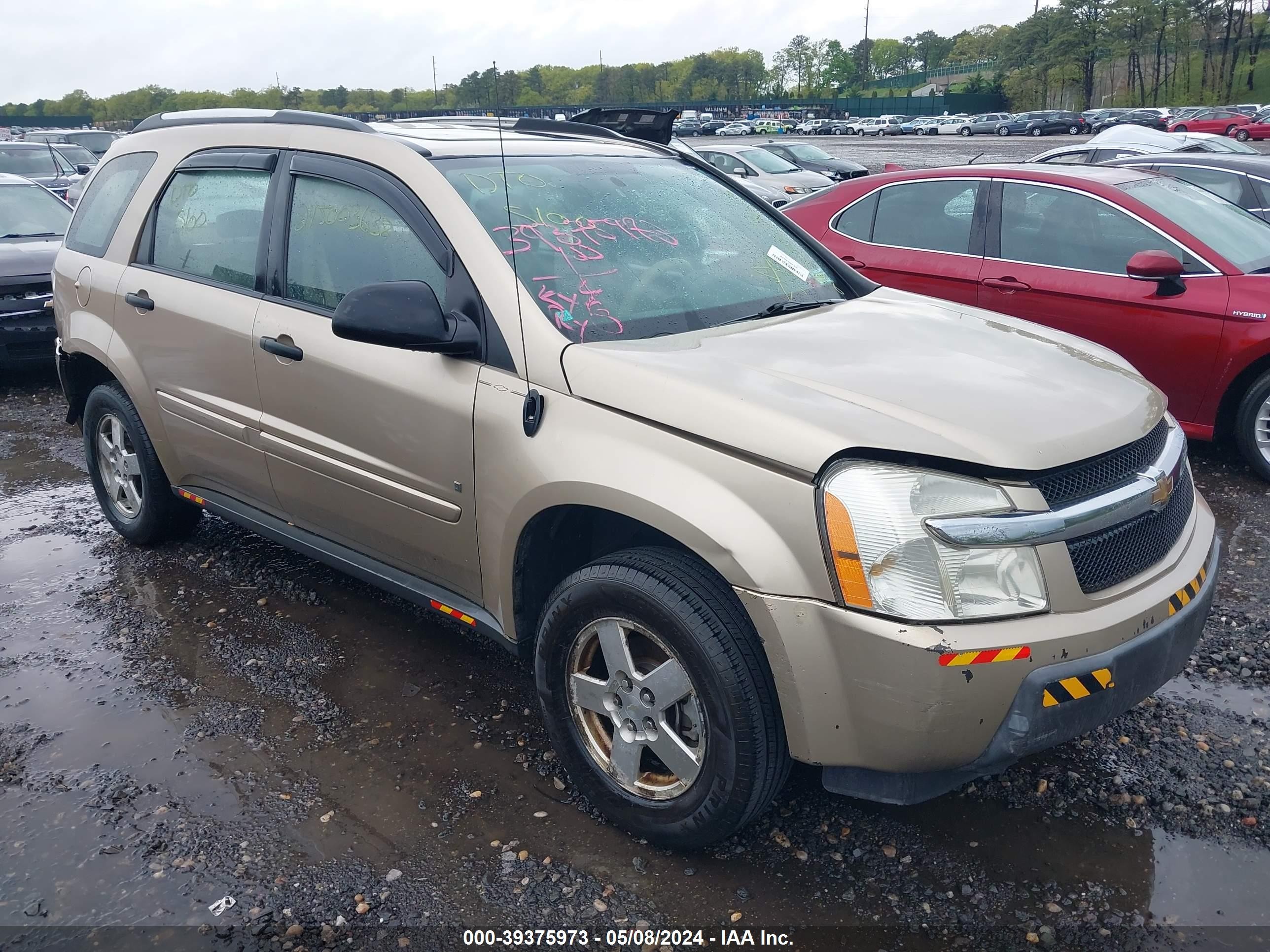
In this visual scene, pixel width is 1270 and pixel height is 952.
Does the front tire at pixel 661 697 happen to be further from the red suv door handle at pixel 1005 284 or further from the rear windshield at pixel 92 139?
the rear windshield at pixel 92 139

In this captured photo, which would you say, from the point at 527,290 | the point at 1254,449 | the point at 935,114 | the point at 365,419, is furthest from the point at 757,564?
the point at 935,114

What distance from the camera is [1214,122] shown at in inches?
1593

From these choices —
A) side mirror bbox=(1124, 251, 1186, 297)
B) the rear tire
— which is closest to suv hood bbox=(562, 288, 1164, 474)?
side mirror bbox=(1124, 251, 1186, 297)

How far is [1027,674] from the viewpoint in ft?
7.22

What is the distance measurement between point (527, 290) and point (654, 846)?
1.60 metres

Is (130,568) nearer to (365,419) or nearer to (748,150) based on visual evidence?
(365,419)

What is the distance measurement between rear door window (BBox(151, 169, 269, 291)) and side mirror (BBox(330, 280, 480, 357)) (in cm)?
111

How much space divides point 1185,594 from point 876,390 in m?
0.96

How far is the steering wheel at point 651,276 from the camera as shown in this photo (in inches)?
118

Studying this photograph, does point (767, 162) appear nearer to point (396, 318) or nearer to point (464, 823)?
point (396, 318)

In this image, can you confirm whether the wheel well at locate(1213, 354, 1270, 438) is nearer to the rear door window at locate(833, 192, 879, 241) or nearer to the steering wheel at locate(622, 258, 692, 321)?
the rear door window at locate(833, 192, 879, 241)

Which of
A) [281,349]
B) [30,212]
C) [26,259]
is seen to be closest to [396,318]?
[281,349]

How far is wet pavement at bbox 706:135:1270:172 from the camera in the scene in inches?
1299

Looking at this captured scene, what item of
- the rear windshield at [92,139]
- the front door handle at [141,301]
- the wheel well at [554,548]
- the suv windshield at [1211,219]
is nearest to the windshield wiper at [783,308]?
the wheel well at [554,548]
